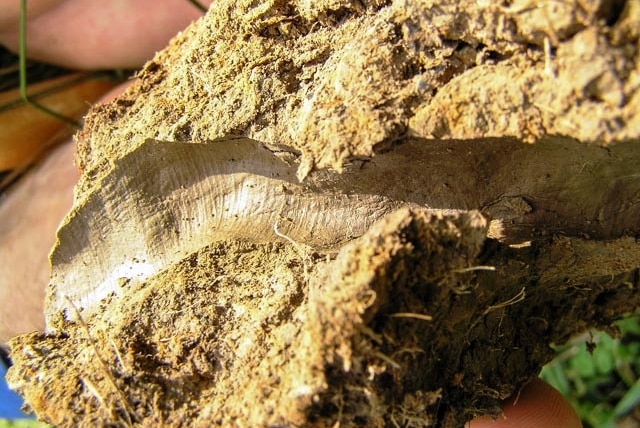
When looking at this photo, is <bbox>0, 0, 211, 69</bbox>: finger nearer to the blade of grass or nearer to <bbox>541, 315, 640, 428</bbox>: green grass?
the blade of grass

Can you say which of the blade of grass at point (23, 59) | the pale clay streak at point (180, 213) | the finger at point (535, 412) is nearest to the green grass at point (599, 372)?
the finger at point (535, 412)

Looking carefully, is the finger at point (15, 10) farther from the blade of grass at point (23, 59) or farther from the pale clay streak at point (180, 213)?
the pale clay streak at point (180, 213)

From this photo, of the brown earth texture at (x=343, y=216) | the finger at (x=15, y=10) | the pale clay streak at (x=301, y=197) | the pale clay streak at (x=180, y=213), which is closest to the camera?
the brown earth texture at (x=343, y=216)

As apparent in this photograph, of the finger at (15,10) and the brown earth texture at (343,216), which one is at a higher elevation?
the finger at (15,10)

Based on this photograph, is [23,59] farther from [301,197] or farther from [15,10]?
[301,197]

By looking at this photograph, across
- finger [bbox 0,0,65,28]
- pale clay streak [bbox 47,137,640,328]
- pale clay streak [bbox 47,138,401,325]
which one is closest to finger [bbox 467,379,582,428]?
pale clay streak [bbox 47,137,640,328]

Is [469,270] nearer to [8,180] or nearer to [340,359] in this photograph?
[340,359]

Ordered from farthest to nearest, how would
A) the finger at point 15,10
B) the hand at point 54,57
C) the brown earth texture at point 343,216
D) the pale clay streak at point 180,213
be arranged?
the hand at point 54,57 → the finger at point 15,10 → the pale clay streak at point 180,213 → the brown earth texture at point 343,216
